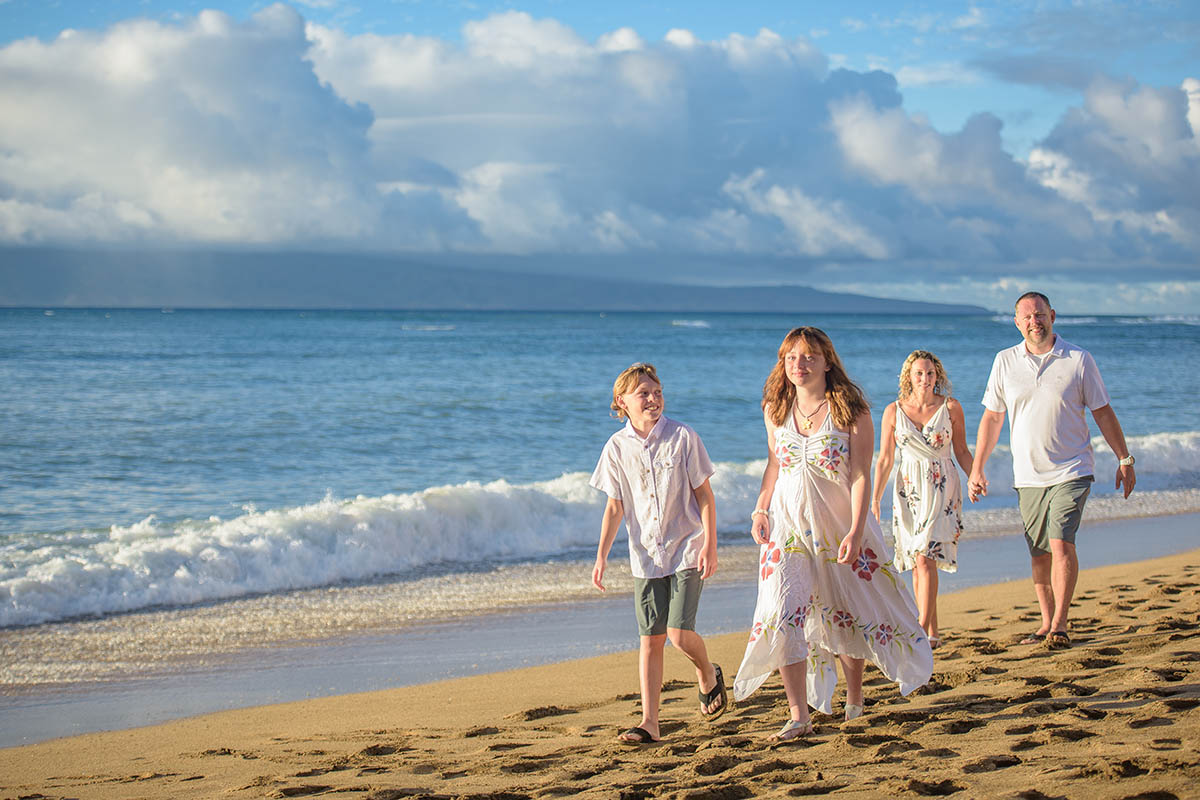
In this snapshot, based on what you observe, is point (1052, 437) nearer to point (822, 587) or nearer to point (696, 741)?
point (822, 587)

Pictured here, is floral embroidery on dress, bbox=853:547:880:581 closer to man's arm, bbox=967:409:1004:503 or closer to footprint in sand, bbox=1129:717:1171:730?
footprint in sand, bbox=1129:717:1171:730

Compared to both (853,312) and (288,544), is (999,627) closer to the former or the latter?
(288,544)

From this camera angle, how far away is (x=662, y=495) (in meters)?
4.46

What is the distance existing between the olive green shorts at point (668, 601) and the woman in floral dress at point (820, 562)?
1.26 feet

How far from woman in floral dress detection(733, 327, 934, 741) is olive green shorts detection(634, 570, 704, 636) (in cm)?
38

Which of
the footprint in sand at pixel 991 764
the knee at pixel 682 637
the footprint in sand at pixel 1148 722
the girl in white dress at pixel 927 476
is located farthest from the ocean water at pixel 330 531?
the footprint in sand at pixel 1148 722

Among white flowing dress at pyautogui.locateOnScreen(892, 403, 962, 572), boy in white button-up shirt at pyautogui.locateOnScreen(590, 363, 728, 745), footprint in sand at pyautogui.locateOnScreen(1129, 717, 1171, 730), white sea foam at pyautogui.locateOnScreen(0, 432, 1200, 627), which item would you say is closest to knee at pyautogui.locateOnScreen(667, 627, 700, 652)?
boy in white button-up shirt at pyautogui.locateOnScreen(590, 363, 728, 745)

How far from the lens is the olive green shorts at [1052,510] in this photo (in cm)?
558

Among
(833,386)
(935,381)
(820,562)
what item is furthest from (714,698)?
(935,381)

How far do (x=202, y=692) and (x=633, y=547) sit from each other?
3255 millimetres

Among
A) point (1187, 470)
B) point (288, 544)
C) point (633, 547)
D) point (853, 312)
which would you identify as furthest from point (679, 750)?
point (853, 312)

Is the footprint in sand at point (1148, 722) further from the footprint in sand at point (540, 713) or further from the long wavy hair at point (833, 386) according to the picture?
the footprint in sand at point (540, 713)

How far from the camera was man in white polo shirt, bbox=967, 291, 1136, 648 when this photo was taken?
5.58 m

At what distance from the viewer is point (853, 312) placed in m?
144
